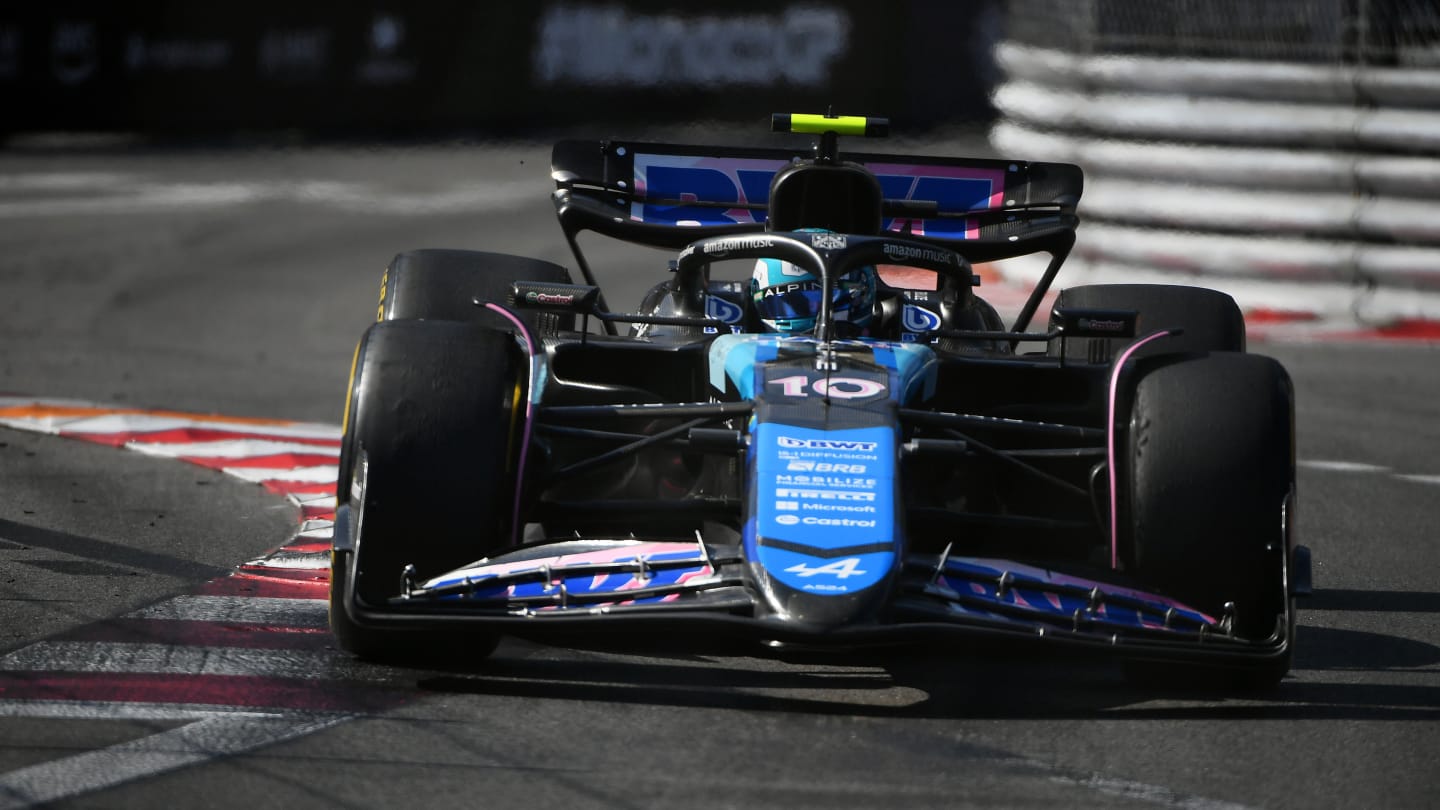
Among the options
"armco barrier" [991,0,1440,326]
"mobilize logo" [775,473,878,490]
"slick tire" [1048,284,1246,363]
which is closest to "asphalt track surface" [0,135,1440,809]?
"mobilize logo" [775,473,878,490]

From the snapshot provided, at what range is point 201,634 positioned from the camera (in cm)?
534

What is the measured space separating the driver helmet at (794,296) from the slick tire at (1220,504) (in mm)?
1325

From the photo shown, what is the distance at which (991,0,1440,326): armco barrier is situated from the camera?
12.1 m

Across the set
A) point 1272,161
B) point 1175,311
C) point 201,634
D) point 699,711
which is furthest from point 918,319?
point 1272,161

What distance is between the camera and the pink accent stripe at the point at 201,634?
524 centimetres

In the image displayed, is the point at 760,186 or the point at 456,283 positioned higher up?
the point at 760,186

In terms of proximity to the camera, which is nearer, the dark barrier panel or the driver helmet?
the driver helmet

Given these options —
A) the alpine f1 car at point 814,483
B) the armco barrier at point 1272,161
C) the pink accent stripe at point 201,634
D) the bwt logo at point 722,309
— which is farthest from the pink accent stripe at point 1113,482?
the armco barrier at point 1272,161

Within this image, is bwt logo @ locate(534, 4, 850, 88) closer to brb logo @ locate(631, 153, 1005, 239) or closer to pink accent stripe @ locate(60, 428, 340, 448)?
pink accent stripe @ locate(60, 428, 340, 448)

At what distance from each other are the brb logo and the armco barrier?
16.3 feet

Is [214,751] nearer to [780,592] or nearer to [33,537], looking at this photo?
[780,592]

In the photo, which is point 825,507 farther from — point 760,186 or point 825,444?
point 760,186

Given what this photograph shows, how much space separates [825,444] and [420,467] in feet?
3.26

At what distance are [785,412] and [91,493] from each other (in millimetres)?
3237
